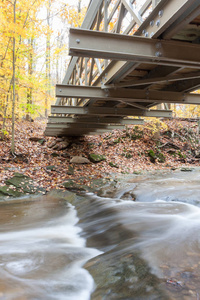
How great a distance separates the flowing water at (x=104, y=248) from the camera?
2.53 m

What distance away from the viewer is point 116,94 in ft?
23.3

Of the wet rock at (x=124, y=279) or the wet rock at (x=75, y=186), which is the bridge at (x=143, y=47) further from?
the wet rock at (x=75, y=186)

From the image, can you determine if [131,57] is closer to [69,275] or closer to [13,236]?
[69,275]

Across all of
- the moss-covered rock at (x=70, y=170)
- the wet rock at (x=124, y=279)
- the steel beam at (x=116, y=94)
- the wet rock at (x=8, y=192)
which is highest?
the steel beam at (x=116, y=94)

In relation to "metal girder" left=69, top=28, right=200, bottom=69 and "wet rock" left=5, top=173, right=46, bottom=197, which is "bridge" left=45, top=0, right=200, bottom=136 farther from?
"wet rock" left=5, top=173, right=46, bottom=197

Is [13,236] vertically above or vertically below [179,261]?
below

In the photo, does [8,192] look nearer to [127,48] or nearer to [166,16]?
[127,48]

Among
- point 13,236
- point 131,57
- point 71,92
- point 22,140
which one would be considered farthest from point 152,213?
point 22,140

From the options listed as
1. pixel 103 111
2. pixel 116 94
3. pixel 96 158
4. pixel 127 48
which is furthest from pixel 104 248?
pixel 96 158

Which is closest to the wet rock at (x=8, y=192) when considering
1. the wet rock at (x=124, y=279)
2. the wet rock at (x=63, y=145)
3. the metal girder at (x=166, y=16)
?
the wet rock at (x=124, y=279)

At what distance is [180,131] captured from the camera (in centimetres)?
2012

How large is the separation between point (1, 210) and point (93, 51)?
17.4ft

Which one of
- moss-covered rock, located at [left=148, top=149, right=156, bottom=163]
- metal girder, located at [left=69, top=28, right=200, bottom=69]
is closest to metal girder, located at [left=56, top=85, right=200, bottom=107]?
metal girder, located at [left=69, top=28, right=200, bottom=69]

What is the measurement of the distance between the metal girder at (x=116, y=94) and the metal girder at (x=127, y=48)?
9.66 ft
